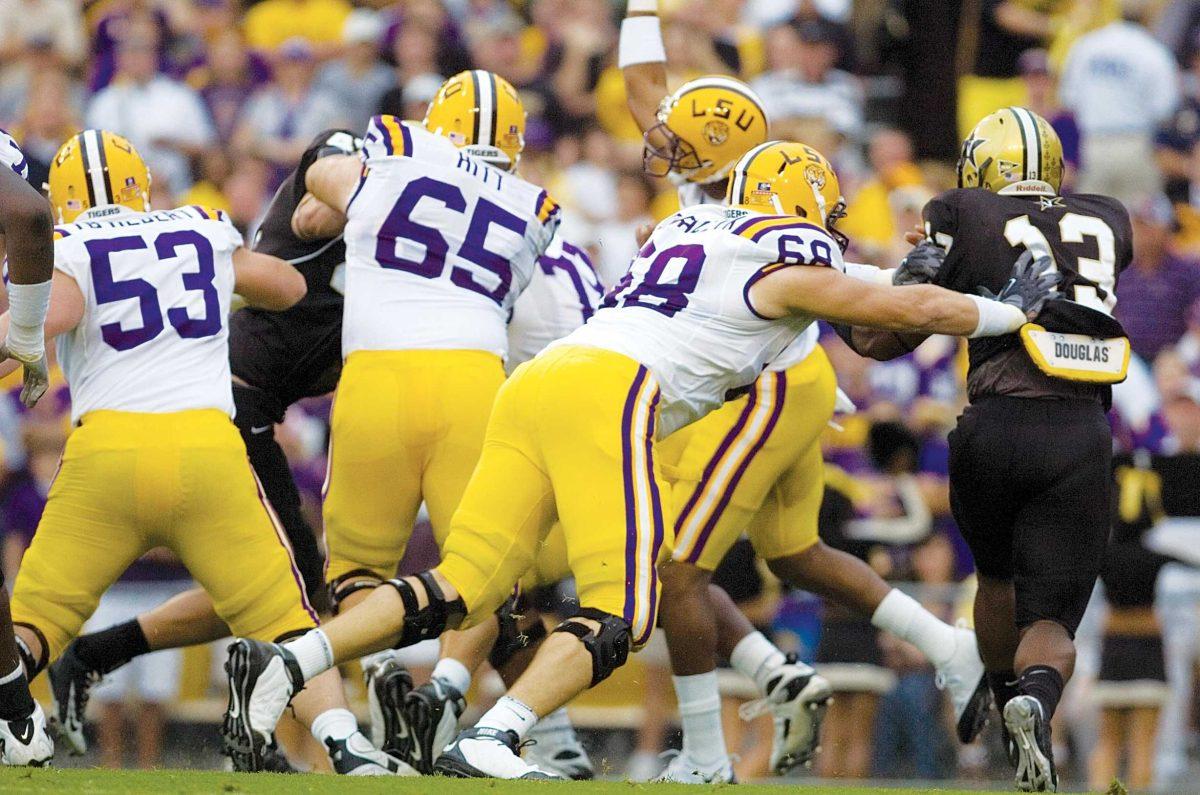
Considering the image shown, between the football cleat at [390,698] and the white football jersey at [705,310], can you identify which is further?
the football cleat at [390,698]

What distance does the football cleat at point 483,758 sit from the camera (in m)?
5.37

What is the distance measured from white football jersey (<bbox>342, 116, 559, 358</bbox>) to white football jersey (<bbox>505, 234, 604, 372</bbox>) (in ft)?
2.39

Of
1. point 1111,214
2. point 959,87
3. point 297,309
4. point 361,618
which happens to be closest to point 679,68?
point 959,87

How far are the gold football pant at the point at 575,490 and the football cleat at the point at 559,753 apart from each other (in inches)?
67.9

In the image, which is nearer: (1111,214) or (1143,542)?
(1111,214)

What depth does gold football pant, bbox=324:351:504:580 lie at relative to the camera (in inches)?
267

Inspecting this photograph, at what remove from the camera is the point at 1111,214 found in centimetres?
643

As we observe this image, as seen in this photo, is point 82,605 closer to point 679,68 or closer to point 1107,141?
point 679,68

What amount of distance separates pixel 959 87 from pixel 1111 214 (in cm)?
792

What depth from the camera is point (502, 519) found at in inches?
229

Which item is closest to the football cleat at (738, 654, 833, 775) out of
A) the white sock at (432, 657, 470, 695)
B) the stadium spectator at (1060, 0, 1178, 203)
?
the white sock at (432, 657, 470, 695)

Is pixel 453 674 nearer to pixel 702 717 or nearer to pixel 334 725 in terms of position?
pixel 334 725

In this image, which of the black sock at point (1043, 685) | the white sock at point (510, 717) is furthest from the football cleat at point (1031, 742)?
the white sock at point (510, 717)

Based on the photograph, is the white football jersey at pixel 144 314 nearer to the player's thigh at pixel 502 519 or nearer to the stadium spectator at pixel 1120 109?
the player's thigh at pixel 502 519
